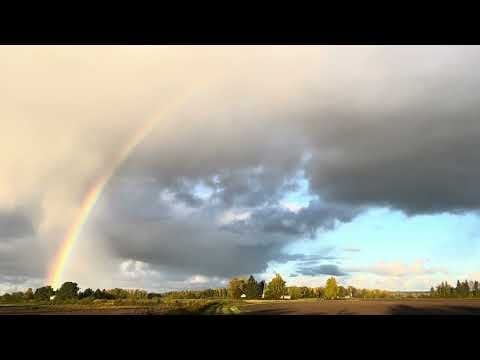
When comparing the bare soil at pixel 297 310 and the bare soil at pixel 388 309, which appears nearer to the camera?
the bare soil at pixel 297 310

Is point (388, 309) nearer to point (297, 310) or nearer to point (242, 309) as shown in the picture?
point (297, 310)

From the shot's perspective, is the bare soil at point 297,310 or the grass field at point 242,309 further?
the grass field at point 242,309

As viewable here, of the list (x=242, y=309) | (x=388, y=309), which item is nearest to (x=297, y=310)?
(x=242, y=309)

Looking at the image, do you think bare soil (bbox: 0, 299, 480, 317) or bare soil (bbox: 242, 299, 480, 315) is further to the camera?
bare soil (bbox: 242, 299, 480, 315)

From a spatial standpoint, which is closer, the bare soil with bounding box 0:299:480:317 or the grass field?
the bare soil with bounding box 0:299:480:317

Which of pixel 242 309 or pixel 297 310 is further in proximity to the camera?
pixel 242 309

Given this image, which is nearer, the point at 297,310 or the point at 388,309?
the point at 297,310
